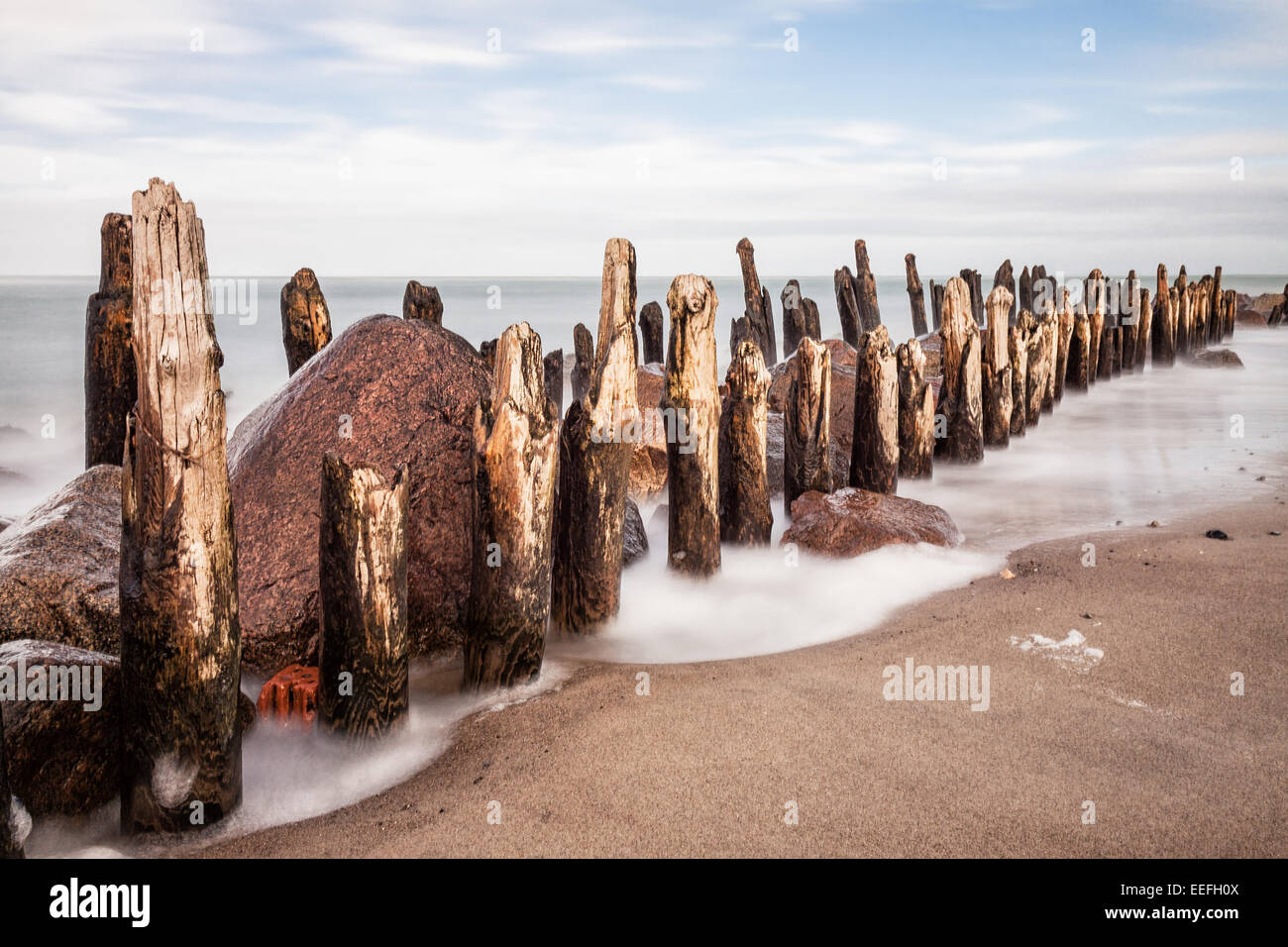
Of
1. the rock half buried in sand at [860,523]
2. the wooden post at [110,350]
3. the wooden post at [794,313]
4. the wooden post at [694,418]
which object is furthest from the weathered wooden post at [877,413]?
the wooden post at [794,313]

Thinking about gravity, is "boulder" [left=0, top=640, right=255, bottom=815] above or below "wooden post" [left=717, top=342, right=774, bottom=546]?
below

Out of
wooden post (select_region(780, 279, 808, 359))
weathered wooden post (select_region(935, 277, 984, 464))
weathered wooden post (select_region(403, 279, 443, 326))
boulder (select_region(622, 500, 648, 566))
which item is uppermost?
wooden post (select_region(780, 279, 808, 359))

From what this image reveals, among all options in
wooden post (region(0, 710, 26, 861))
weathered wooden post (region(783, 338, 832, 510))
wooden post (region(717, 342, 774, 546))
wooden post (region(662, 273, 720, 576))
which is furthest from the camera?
weathered wooden post (region(783, 338, 832, 510))

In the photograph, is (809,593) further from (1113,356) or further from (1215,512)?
(1113,356)

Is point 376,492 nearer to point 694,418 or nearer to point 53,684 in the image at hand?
point 53,684

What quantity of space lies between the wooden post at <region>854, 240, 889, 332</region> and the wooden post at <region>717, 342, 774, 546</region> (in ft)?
47.4

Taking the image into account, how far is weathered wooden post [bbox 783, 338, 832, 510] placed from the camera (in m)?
7.33

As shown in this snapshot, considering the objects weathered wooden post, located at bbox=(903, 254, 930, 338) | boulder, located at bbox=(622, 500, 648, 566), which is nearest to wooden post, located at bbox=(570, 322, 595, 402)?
boulder, located at bbox=(622, 500, 648, 566)

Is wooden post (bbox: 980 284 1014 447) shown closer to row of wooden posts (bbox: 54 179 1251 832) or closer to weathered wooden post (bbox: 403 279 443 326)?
row of wooden posts (bbox: 54 179 1251 832)

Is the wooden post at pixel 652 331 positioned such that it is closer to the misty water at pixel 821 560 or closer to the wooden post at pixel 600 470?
the misty water at pixel 821 560

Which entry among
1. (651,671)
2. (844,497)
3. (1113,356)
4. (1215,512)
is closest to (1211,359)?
(1113,356)

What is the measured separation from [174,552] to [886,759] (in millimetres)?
2760
